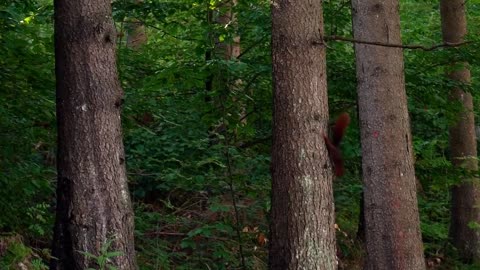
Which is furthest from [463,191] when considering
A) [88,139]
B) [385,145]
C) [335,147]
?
[88,139]

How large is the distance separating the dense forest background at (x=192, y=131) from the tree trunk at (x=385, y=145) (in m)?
0.55

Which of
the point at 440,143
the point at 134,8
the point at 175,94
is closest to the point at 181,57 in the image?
the point at 175,94

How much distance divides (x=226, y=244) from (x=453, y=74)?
566 centimetres

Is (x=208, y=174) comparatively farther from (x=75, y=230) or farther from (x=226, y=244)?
(x=75, y=230)

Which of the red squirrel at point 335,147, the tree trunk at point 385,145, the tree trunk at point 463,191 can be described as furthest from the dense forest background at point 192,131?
the red squirrel at point 335,147

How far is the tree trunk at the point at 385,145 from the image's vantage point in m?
7.99

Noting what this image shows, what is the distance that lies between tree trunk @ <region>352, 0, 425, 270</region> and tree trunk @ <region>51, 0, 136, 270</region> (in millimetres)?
3232

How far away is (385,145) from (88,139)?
351cm

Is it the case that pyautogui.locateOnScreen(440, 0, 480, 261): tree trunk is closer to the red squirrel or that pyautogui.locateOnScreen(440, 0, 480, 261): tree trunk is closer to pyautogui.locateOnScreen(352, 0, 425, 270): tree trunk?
pyautogui.locateOnScreen(352, 0, 425, 270): tree trunk

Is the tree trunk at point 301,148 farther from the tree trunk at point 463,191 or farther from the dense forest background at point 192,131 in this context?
the tree trunk at point 463,191

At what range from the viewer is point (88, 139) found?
18.6 ft

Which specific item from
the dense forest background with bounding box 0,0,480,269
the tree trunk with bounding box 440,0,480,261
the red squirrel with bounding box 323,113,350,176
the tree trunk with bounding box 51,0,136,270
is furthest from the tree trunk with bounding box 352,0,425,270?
the tree trunk with bounding box 440,0,480,261

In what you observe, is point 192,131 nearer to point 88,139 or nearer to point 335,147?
point 335,147

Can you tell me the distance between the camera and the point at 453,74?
42.2 feet
